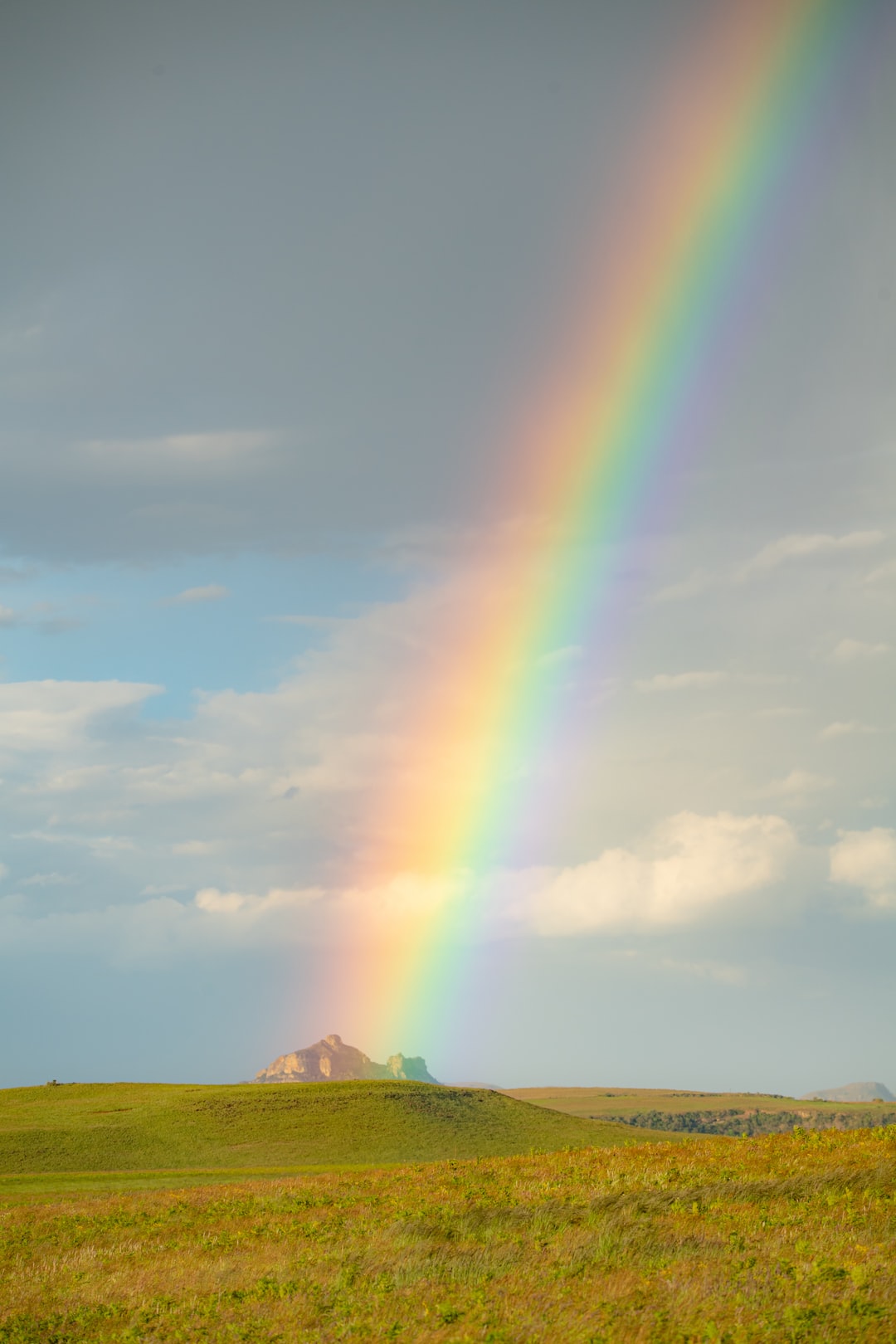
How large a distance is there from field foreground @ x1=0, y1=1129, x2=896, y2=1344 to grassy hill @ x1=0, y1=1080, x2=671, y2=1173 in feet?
119

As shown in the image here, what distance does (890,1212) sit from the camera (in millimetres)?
20703

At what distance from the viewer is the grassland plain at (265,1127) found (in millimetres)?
65000

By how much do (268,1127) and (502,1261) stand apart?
217 feet

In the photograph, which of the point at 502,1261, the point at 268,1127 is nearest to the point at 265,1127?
the point at 268,1127

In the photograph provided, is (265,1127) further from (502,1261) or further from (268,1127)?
(502,1261)

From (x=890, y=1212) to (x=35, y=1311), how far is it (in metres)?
17.3

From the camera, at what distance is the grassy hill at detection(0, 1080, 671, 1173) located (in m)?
65.3

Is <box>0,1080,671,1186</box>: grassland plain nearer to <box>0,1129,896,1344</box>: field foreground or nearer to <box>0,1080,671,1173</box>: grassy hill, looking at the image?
<box>0,1080,671,1173</box>: grassy hill

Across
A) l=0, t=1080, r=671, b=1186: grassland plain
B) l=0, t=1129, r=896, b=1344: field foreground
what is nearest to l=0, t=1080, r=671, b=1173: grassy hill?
l=0, t=1080, r=671, b=1186: grassland plain

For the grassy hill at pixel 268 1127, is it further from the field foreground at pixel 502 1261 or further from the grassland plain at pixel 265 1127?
the field foreground at pixel 502 1261

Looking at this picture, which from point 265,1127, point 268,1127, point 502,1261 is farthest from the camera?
point 268,1127

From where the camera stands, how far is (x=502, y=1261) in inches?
714

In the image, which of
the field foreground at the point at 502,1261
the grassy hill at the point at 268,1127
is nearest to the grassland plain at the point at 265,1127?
the grassy hill at the point at 268,1127

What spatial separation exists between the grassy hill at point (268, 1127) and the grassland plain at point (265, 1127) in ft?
0.43
